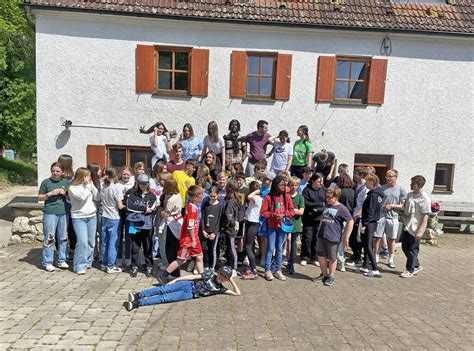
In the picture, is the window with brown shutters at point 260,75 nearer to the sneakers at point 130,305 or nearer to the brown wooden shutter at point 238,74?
the brown wooden shutter at point 238,74

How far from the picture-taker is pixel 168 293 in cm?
491

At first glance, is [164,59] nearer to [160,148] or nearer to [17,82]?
[160,148]

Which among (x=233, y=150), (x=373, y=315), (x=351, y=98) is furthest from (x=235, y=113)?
(x=373, y=315)

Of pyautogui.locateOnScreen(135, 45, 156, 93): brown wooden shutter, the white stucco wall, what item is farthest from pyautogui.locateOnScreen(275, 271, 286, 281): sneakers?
pyautogui.locateOnScreen(135, 45, 156, 93): brown wooden shutter

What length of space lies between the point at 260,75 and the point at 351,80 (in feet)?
8.50

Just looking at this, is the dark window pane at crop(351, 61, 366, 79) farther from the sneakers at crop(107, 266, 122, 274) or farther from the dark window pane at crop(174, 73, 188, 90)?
the sneakers at crop(107, 266, 122, 274)

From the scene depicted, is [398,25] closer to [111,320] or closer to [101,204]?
[101,204]

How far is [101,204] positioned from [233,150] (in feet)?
9.86

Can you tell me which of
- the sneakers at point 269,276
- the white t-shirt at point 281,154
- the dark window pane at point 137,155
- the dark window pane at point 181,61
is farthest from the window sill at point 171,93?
the sneakers at point 269,276

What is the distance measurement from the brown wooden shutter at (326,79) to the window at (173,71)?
3.61m

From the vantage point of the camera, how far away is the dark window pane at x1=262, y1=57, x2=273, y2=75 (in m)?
10.0

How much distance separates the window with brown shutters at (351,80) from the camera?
999cm

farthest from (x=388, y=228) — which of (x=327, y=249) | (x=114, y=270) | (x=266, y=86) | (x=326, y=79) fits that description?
(x=266, y=86)

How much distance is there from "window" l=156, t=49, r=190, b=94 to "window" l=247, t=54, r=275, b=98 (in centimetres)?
173
